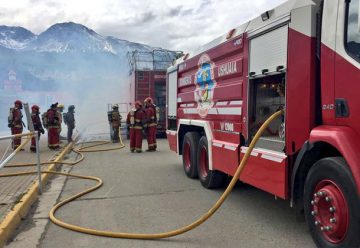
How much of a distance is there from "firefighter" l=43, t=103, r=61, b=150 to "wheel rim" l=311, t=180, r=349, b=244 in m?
11.4

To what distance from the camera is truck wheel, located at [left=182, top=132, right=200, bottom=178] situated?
25.8ft

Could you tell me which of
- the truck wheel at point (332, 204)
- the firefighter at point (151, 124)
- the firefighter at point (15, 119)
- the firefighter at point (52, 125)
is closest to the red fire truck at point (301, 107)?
the truck wheel at point (332, 204)

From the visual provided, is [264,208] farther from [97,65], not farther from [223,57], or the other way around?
[97,65]

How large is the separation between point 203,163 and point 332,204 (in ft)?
13.1

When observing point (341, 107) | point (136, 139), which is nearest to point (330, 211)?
point (341, 107)

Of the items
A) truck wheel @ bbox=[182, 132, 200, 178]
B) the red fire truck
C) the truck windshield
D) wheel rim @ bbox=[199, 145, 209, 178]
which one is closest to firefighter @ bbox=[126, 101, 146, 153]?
truck wheel @ bbox=[182, 132, 200, 178]

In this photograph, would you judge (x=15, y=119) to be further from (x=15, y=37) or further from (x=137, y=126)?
(x=15, y=37)

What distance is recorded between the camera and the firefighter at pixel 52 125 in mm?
14047

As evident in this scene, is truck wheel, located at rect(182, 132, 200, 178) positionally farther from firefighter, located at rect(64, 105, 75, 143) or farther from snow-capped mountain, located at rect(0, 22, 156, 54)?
snow-capped mountain, located at rect(0, 22, 156, 54)

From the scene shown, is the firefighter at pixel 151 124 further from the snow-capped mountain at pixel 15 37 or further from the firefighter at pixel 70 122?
the snow-capped mountain at pixel 15 37

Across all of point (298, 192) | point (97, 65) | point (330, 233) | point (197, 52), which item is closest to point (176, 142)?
point (197, 52)

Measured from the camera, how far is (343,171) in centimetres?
354

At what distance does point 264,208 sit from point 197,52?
10.5ft

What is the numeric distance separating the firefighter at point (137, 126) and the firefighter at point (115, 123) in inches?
120
